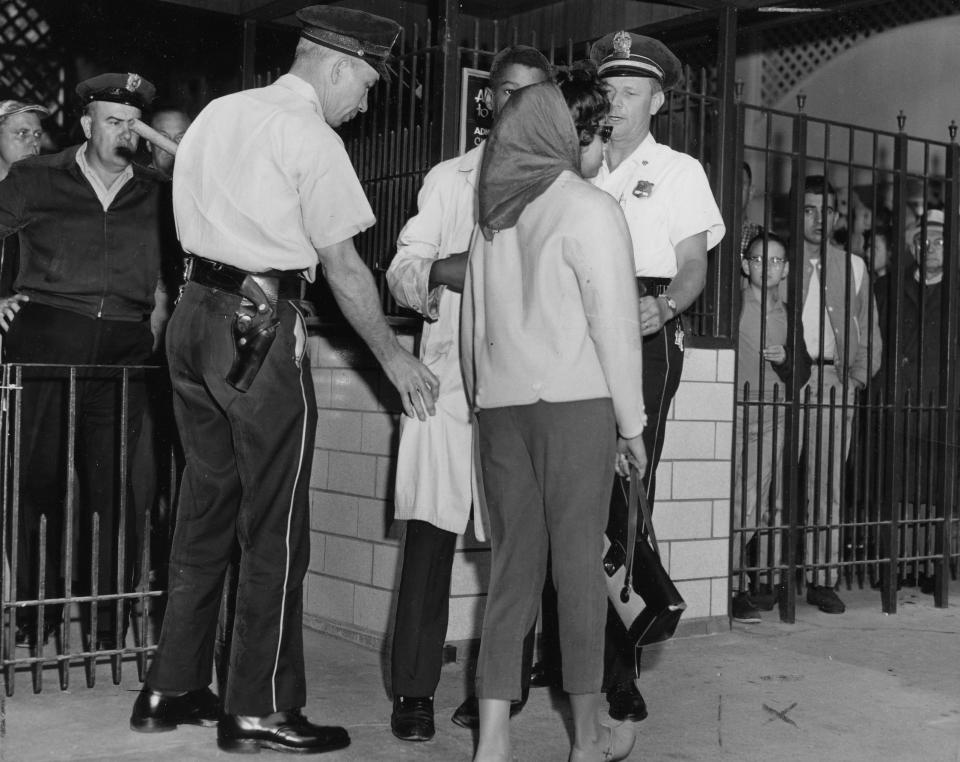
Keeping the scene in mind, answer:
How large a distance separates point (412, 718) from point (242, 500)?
84 cm

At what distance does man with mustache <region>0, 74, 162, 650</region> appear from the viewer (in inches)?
195

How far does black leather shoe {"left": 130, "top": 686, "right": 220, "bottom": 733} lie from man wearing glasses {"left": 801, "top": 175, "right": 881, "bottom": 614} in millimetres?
3333

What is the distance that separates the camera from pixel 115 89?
4.94 metres

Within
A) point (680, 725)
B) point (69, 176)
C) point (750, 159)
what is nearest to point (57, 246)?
point (69, 176)

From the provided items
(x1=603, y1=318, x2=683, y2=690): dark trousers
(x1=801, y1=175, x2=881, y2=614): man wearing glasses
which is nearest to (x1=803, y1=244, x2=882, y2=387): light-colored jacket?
(x1=801, y1=175, x2=881, y2=614): man wearing glasses

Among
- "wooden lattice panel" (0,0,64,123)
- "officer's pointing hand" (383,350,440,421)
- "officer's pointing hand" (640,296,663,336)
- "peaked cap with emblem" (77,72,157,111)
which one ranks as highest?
"wooden lattice panel" (0,0,64,123)

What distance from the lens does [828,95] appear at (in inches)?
347

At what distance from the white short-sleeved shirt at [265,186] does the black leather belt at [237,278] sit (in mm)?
28

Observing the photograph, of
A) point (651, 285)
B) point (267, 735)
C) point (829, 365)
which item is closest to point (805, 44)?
point (829, 365)

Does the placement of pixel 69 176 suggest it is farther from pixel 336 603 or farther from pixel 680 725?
pixel 680 725

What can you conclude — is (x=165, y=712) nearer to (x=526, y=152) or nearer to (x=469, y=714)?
(x=469, y=714)

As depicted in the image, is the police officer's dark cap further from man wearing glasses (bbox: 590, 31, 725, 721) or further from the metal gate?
the metal gate

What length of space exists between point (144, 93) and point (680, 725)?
303 cm

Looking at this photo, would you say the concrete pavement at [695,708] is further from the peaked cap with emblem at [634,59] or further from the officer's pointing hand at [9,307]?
the peaked cap with emblem at [634,59]
